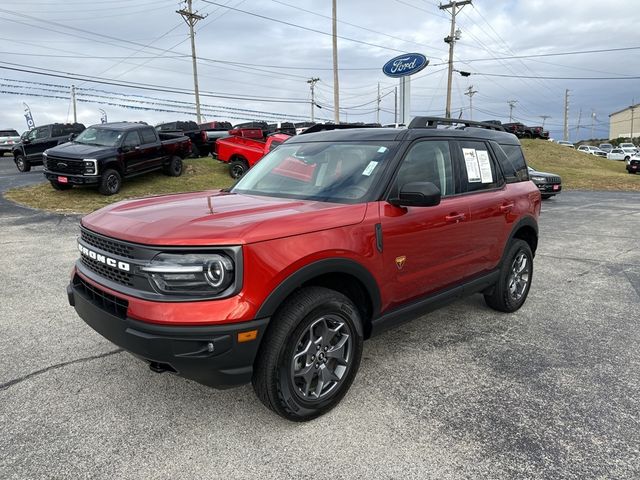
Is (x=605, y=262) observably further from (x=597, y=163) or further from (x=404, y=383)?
(x=597, y=163)

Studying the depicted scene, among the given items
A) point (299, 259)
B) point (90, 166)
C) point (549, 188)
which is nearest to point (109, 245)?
point (299, 259)

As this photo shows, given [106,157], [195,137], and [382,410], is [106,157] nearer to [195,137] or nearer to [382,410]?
[195,137]

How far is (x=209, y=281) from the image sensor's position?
243cm

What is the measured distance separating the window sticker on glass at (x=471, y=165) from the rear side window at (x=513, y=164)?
549 mm

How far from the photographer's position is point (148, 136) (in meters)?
14.2

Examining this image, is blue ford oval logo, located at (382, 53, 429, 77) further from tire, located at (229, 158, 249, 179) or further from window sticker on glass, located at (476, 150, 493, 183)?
window sticker on glass, located at (476, 150, 493, 183)

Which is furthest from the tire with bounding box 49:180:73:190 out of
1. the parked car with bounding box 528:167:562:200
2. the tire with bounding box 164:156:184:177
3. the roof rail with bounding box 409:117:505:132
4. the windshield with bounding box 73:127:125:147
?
the parked car with bounding box 528:167:562:200

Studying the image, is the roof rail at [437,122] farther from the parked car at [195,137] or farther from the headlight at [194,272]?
the parked car at [195,137]

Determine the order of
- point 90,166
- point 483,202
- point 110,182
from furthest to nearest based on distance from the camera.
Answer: point 110,182
point 90,166
point 483,202

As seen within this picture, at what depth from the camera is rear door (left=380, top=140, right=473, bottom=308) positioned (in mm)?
3229

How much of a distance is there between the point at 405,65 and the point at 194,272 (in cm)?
1567

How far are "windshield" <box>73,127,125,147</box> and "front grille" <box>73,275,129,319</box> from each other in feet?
36.0

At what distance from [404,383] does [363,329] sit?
0.53 meters

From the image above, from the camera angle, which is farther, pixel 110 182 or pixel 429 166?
pixel 110 182
